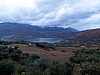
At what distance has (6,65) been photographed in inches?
1019

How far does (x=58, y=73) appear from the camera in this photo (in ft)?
62.6

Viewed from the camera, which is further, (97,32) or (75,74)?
(97,32)

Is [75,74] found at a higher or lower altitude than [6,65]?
higher

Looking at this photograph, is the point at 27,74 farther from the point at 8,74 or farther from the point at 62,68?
the point at 8,74

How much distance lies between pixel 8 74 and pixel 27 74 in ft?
32.8

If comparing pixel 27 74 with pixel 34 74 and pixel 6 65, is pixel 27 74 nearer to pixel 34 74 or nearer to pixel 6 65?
pixel 34 74

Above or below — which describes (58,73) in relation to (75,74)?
below

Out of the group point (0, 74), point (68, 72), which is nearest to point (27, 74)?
point (68, 72)

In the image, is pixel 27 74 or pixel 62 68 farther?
pixel 62 68

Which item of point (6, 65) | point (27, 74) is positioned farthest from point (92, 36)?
point (27, 74)

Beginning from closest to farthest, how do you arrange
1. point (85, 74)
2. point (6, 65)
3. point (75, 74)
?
1. point (75, 74)
2. point (85, 74)
3. point (6, 65)

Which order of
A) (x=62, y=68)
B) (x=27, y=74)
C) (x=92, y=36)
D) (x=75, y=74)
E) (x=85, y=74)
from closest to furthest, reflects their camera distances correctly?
(x=75, y=74), (x=85, y=74), (x=27, y=74), (x=62, y=68), (x=92, y=36)

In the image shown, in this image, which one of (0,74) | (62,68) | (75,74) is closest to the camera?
(75,74)

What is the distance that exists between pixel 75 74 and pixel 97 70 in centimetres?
253
